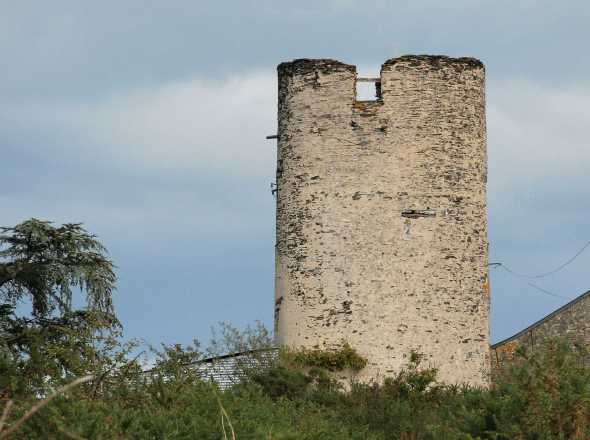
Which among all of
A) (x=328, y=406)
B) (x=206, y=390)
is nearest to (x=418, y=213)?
(x=328, y=406)

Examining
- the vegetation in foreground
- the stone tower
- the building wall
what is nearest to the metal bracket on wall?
the stone tower

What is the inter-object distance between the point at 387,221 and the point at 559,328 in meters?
12.9

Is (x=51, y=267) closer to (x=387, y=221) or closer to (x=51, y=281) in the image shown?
(x=51, y=281)

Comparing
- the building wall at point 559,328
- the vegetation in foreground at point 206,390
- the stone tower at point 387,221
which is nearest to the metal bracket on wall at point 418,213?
the stone tower at point 387,221

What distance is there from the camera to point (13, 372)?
18000 millimetres

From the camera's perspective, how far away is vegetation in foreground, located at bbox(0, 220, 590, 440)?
531 inches

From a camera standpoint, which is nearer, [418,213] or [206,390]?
[206,390]

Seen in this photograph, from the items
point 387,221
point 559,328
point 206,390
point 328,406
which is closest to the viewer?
point 206,390

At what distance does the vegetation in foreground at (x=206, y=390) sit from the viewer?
44.2ft

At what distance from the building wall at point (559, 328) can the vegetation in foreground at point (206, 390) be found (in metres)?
11.4

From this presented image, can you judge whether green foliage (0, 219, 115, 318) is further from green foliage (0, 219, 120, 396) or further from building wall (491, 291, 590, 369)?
building wall (491, 291, 590, 369)

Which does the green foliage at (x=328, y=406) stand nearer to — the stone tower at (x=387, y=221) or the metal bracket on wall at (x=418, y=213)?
the stone tower at (x=387, y=221)

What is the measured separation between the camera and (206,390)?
53.5ft

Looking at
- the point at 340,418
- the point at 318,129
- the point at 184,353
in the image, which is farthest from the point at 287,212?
the point at 340,418
